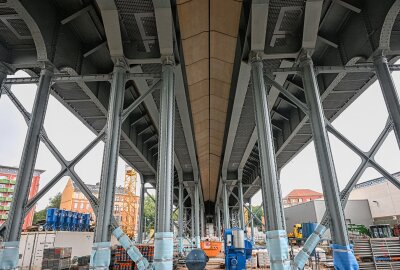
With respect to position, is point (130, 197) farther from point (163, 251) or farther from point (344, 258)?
point (344, 258)

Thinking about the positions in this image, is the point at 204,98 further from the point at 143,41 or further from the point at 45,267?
the point at 45,267

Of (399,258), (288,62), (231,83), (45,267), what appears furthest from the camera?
(45,267)

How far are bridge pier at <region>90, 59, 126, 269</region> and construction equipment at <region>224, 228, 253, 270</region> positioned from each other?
715 centimetres

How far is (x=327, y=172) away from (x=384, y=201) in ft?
136

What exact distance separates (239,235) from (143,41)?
9.41 m

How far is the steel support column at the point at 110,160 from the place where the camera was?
635 centimetres

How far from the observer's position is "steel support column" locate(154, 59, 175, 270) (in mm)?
5902

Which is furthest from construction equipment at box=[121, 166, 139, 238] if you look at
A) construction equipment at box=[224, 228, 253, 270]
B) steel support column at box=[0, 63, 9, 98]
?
steel support column at box=[0, 63, 9, 98]

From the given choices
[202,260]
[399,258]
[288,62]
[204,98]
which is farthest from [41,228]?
[399,258]

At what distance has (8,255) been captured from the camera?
601 centimetres

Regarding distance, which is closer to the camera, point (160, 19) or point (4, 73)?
point (160, 19)

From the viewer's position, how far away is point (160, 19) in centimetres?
675

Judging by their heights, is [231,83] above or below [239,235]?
above

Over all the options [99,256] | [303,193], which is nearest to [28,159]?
[99,256]
